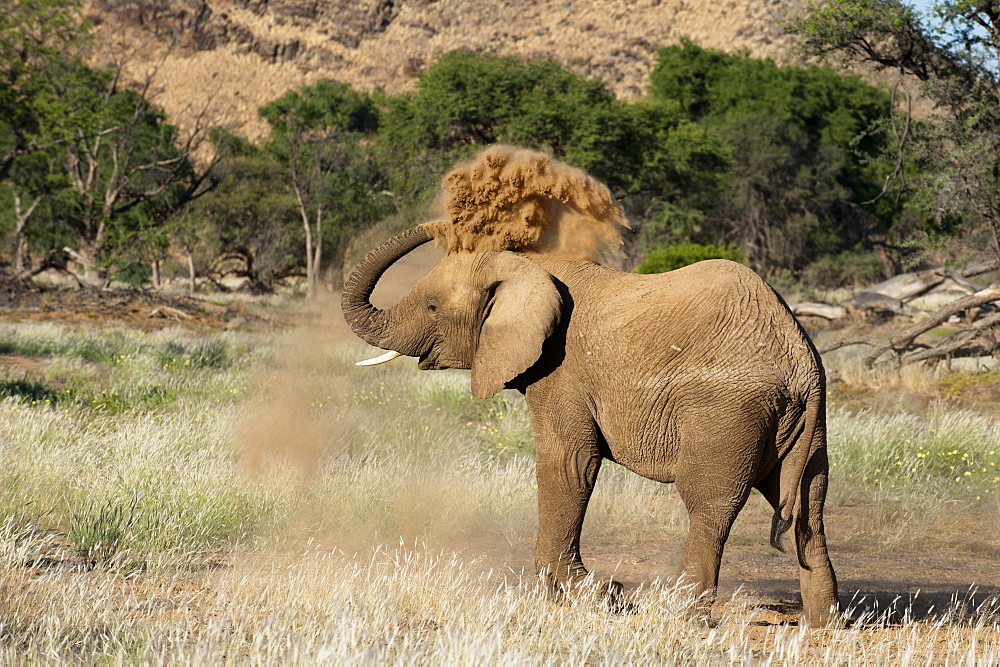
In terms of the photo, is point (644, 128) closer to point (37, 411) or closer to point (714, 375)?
point (37, 411)

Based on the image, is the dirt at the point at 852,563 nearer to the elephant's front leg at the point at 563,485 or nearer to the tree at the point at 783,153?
the elephant's front leg at the point at 563,485

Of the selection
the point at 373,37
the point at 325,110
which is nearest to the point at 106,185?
the point at 325,110

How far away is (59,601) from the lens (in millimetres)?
4332

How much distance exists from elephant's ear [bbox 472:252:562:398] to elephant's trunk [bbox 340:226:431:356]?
1.86 ft

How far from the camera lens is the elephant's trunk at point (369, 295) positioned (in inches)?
229

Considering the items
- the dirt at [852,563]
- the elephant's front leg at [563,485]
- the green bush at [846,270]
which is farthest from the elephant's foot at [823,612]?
the green bush at [846,270]

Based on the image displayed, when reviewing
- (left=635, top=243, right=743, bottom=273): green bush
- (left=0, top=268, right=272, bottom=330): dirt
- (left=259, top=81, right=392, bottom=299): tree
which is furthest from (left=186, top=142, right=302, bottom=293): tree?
(left=635, top=243, right=743, bottom=273): green bush

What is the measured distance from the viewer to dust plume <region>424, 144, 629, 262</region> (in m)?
5.56

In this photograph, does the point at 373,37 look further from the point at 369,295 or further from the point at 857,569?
the point at 369,295

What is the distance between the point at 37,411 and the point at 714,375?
649cm

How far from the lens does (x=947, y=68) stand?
50.7 feet

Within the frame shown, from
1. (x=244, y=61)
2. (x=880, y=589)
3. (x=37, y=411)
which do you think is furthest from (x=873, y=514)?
(x=244, y=61)

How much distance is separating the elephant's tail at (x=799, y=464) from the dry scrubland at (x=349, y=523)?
49 centimetres

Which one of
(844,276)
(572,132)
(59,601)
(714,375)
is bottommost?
(844,276)
